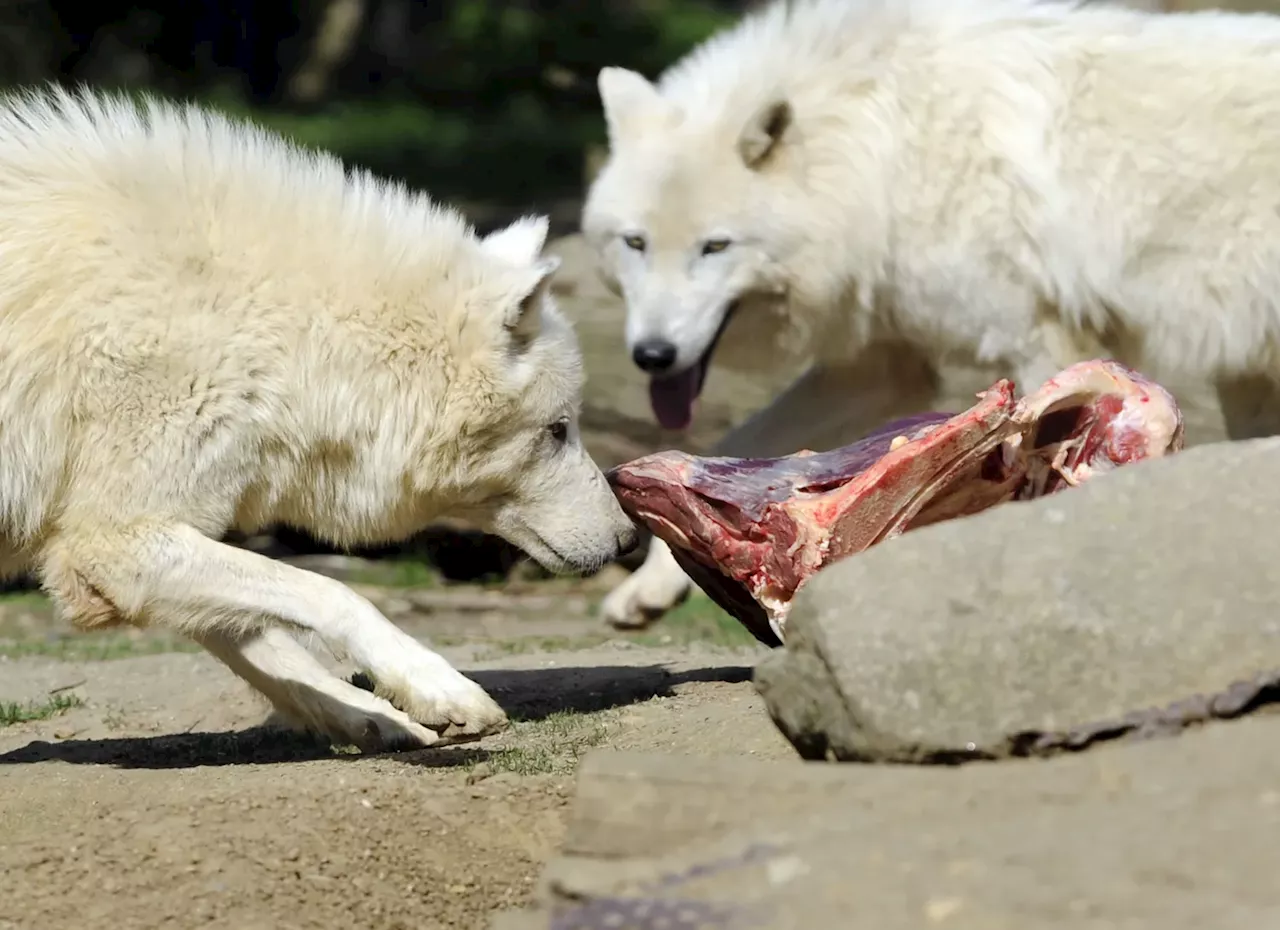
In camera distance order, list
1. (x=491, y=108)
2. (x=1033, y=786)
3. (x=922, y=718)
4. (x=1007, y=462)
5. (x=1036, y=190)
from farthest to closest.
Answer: (x=491, y=108), (x=1036, y=190), (x=1007, y=462), (x=922, y=718), (x=1033, y=786)

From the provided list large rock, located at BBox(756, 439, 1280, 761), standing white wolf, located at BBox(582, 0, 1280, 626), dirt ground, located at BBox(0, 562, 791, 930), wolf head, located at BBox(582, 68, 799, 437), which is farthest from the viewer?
wolf head, located at BBox(582, 68, 799, 437)

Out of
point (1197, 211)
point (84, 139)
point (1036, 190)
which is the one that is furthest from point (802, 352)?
point (84, 139)

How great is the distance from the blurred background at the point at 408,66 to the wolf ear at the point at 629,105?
7074 millimetres

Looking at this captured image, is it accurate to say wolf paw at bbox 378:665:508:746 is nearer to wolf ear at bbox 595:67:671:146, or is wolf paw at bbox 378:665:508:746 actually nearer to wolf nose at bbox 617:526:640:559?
wolf nose at bbox 617:526:640:559

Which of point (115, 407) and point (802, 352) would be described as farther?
point (802, 352)

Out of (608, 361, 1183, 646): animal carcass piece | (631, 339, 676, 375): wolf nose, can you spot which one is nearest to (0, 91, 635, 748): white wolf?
(608, 361, 1183, 646): animal carcass piece

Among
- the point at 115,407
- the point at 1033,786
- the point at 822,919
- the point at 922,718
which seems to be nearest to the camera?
the point at 822,919

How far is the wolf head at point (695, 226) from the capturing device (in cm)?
646

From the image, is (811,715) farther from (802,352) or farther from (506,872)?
(802,352)

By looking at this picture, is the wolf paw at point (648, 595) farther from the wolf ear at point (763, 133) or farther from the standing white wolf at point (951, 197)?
the wolf ear at point (763, 133)

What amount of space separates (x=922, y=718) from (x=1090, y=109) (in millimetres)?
4049

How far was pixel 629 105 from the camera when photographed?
22.1 ft

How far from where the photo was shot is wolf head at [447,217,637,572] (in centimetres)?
445

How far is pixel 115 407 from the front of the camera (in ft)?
13.2
